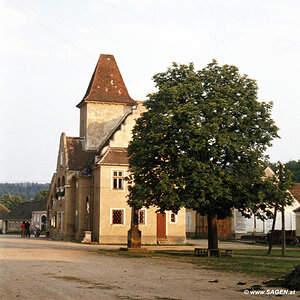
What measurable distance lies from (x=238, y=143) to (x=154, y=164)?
481 centimetres

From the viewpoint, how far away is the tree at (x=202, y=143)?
2669 centimetres

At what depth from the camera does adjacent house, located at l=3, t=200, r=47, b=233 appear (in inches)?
4478

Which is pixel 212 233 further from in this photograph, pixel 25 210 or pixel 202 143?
pixel 25 210

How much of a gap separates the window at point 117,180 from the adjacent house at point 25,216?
69.5 m

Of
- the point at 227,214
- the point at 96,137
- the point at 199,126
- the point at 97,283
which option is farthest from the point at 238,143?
the point at 96,137

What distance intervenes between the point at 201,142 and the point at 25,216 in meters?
94.7

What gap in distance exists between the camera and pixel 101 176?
45.2m

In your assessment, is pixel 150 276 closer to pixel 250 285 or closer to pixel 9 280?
pixel 250 285

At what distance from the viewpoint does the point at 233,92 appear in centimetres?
2870

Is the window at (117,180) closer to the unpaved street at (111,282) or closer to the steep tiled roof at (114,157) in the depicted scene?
the steep tiled roof at (114,157)

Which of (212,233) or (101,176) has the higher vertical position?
(101,176)

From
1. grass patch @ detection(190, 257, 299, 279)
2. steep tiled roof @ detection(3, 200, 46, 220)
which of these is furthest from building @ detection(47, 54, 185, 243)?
steep tiled roof @ detection(3, 200, 46, 220)

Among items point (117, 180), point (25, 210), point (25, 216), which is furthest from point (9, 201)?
point (117, 180)

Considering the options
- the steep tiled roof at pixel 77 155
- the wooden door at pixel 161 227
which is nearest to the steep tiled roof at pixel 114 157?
the steep tiled roof at pixel 77 155
